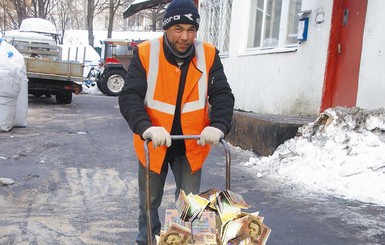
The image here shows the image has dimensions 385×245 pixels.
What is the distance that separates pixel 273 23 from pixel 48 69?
6982 millimetres

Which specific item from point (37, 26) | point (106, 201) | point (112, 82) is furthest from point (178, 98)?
point (37, 26)

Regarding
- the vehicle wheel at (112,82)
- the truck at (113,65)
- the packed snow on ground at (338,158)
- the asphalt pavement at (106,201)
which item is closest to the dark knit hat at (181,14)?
the asphalt pavement at (106,201)

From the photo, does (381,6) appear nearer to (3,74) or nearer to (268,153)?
(268,153)

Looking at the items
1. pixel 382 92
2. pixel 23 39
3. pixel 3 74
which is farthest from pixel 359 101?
pixel 23 39

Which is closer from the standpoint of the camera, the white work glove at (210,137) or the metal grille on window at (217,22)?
the white work glove at (210,137)

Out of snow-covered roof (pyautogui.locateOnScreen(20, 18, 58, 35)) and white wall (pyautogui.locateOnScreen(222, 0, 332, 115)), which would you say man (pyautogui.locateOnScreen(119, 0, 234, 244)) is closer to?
white wall (pyautogui.locateOnScreen(222, 0, 332, 115))

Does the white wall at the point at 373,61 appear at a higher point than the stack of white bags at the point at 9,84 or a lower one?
higher

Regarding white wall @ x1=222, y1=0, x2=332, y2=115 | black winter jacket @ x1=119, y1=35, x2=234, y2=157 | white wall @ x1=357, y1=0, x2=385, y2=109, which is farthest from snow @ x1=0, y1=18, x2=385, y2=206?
black winter jacket @ x1=119, y1=35, x2=234, y2=157

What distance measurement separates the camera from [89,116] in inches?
487

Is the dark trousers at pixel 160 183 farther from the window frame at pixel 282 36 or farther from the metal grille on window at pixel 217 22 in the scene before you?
the metal grille on window at pixel 217 22

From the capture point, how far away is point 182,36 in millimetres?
2824

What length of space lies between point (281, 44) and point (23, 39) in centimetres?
1025

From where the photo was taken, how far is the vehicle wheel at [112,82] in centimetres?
1911

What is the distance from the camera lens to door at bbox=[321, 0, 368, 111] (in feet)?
23.0
